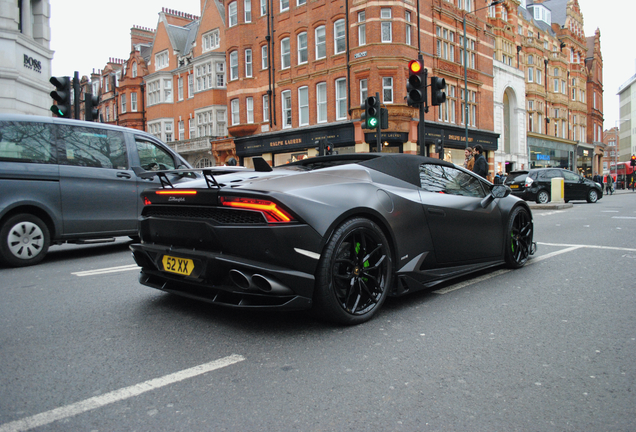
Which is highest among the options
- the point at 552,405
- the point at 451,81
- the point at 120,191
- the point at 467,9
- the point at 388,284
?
the point at 467,9

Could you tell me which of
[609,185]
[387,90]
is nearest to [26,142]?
[387,90]

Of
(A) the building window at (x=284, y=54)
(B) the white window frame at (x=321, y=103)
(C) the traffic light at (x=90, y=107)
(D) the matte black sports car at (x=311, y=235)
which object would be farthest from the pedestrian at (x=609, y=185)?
(D) the matte black sports car at (x=311, y=235)

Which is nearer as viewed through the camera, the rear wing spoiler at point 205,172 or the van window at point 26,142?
the rear wing spoiler at point 205,172

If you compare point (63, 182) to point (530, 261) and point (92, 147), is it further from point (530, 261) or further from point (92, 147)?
point (530, 261)

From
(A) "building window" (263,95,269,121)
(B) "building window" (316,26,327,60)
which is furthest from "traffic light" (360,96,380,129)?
(A) "building window" (263,95,269,121)

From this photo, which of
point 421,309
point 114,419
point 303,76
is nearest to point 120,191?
point 421,309

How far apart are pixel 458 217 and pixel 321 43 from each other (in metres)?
27.4

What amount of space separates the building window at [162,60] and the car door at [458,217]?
145 feet

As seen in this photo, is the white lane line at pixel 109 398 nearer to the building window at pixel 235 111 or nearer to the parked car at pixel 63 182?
the parked car at pixel 63 182

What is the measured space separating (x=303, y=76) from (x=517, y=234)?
2660cm

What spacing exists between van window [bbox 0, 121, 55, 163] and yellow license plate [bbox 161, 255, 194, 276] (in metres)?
3.83

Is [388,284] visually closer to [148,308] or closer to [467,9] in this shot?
[148,308]

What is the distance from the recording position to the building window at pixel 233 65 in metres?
34.7

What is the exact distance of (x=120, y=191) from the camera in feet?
23.5
